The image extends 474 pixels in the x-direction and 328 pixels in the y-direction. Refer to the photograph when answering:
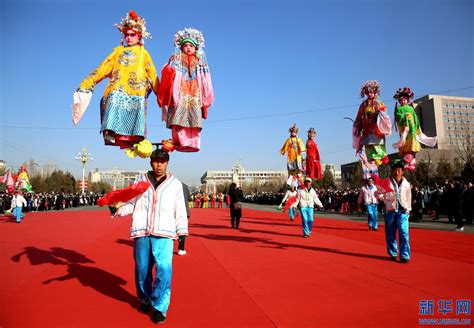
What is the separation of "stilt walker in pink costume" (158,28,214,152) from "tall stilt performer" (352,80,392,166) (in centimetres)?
560

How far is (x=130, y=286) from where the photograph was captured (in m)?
4.93

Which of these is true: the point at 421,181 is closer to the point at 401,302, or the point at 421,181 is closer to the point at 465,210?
the point at 465,210

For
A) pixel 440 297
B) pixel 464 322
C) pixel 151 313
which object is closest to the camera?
pixel 464 322

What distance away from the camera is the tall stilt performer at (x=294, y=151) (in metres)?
13.3

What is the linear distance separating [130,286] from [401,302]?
3.66 metres

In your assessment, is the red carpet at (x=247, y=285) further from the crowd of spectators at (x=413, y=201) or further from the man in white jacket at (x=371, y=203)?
the crowd of spectators at (x=413, y=201)

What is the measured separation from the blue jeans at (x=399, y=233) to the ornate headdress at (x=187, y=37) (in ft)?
16.7

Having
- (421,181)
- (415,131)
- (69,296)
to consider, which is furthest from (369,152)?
(421,181)

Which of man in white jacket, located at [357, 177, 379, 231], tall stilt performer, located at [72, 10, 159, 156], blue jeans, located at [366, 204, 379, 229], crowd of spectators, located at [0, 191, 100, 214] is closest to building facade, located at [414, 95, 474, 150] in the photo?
man in white jacket, located at [357, 177, 379, 231]

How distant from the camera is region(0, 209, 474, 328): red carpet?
361cm

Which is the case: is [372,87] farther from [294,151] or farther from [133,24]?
[133,24]

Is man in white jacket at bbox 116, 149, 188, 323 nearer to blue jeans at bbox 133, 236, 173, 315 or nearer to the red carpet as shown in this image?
blue jeans at bbox 133, 236, 173, 315

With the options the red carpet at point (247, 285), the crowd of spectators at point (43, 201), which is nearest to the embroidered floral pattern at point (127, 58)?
the red carpet at point (247, 285)

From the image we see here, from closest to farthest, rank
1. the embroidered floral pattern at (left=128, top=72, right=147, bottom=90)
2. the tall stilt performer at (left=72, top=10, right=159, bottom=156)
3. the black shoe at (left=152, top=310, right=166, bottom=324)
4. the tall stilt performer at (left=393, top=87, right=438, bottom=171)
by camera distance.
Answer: the black shoe at (left=152, top=310, right=166, bottom=324) → the tall stilt performer at (left=72, top=10, right=159, bottom=156) → the embroidered floral pattern at (left=128, top=72, right=147, bottom=90) → the tall stilt performer at (left=393, top=87, right=438, bottom=171)
